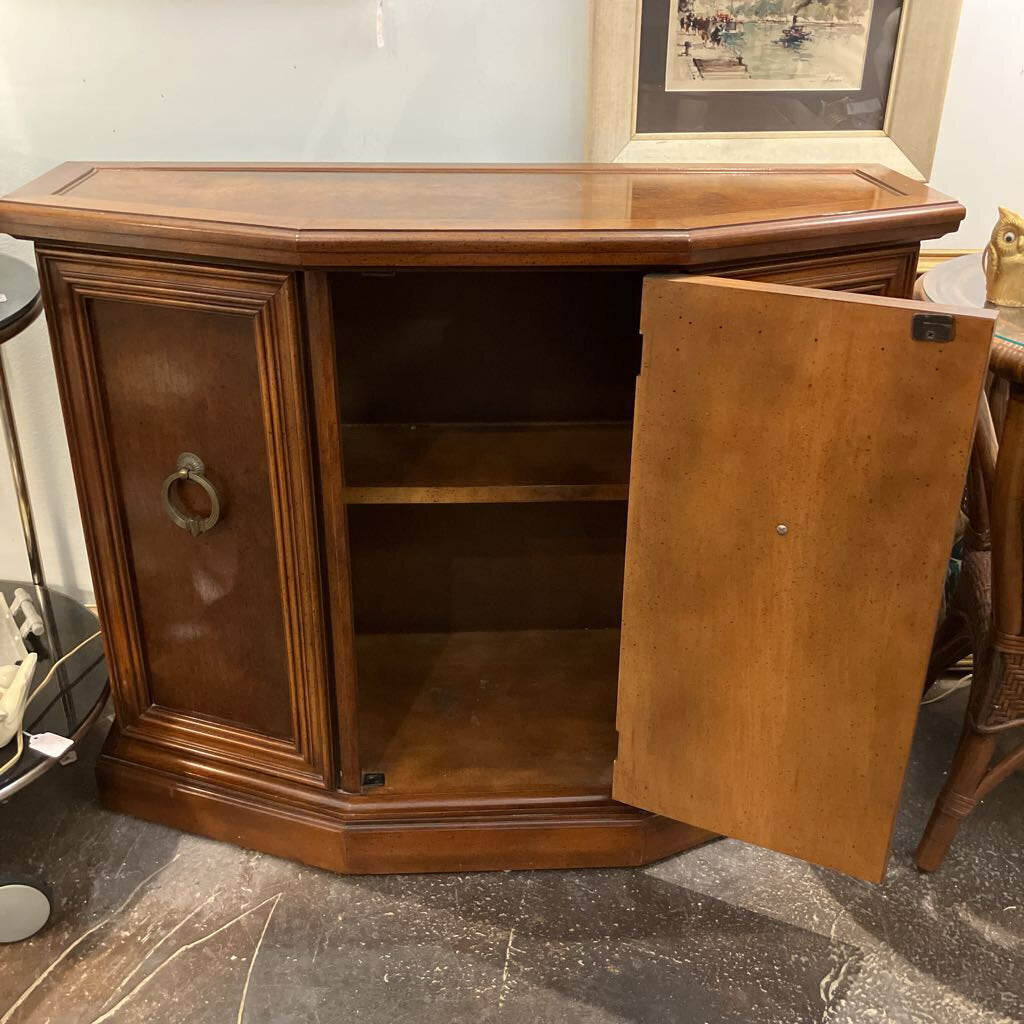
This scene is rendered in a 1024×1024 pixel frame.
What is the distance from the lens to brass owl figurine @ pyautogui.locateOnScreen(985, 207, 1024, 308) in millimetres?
1371

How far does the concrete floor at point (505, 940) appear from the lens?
4.32 feet

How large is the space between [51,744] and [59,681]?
207 millimetres

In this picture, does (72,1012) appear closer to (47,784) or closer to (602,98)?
(47,784)

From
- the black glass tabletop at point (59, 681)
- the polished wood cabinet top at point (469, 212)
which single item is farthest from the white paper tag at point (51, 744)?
the polished wood cabinet top at point (469, 212)

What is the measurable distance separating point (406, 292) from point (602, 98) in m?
0.42

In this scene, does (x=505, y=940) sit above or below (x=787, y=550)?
below

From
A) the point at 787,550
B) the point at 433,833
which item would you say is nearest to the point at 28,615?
the point at 433,833

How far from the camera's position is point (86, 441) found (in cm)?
135

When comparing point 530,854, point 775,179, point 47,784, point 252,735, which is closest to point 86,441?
point 252,735

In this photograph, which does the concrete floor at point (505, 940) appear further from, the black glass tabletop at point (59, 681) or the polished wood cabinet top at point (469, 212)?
the polished wood cabinet top at point (469, 212)

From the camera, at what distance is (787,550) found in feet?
3.76

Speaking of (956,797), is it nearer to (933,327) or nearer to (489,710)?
(489,710)

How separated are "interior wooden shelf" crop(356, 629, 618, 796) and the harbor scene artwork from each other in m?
0.96

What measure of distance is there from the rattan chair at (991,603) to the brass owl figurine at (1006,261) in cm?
11
